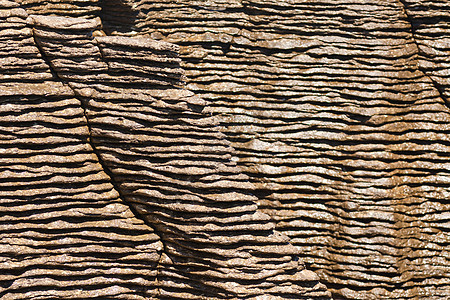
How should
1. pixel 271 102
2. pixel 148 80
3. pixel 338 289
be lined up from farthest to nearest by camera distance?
pixel 271 102 → pixel 338 289 → pixel 148 80

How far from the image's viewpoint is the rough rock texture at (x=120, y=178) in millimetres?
5203

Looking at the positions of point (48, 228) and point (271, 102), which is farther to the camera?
point (271, 102)

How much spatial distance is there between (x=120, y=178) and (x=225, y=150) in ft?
4.08

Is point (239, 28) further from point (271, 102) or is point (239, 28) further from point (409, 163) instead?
point (409, 163)

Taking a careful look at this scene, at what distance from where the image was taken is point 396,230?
5.93 m

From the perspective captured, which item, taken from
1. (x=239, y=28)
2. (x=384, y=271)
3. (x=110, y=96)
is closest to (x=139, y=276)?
(x=110, y=96)

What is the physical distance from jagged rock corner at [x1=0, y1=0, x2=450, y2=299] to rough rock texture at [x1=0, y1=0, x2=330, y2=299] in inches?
0.8

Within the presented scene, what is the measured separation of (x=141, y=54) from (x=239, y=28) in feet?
5.43

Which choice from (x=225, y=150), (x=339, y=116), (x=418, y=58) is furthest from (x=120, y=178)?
(x=418, y=58)

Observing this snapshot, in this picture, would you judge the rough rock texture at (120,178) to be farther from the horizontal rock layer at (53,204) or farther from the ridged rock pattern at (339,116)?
the ridged rock pattern at (339,116)

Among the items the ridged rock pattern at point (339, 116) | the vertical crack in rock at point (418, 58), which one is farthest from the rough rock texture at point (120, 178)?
the vertical crack in rock at point (418, 58)

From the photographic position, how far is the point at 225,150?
218 inches

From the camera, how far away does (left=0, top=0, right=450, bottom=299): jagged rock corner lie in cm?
525

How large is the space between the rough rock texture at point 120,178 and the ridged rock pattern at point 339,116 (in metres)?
0.68
